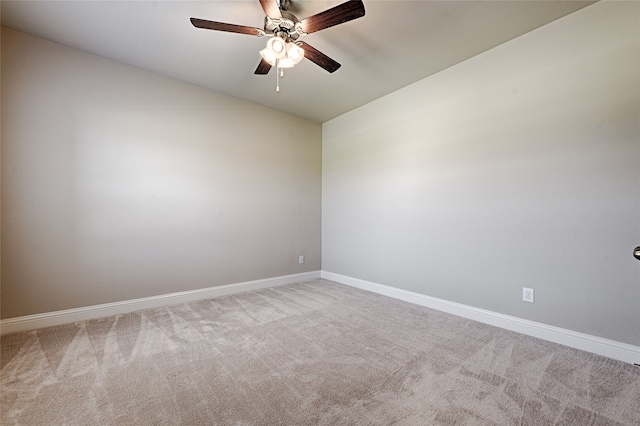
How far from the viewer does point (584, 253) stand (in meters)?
2.12

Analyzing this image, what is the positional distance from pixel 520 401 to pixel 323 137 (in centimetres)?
407

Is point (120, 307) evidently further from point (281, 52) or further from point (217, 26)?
point (281, 52)

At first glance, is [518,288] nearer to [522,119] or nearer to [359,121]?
[522,119]

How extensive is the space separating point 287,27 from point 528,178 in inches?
93.7

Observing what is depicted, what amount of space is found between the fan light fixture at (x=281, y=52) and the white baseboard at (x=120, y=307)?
2730 millimetres

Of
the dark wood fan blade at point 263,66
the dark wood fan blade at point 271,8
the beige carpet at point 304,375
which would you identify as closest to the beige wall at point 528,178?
the beige carpet at point 304,375

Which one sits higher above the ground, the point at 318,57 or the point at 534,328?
the point at 318,57

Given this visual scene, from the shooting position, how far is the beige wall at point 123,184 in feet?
7.99

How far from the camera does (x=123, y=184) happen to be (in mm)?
2889

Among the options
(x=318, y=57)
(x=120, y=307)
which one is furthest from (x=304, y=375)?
(x=318, y=57)

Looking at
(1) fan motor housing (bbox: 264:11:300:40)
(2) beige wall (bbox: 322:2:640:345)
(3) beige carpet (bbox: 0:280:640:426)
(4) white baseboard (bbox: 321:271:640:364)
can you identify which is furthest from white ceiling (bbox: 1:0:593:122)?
(3) beige carpet (bbox: 0:280:640:426)

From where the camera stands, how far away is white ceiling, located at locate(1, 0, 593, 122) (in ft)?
6.94

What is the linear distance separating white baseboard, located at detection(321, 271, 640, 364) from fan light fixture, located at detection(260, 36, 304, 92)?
279 cm

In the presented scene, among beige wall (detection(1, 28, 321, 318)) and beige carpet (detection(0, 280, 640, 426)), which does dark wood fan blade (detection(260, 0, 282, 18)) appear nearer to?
beige wall (detection(1, 28, 321, 318))
